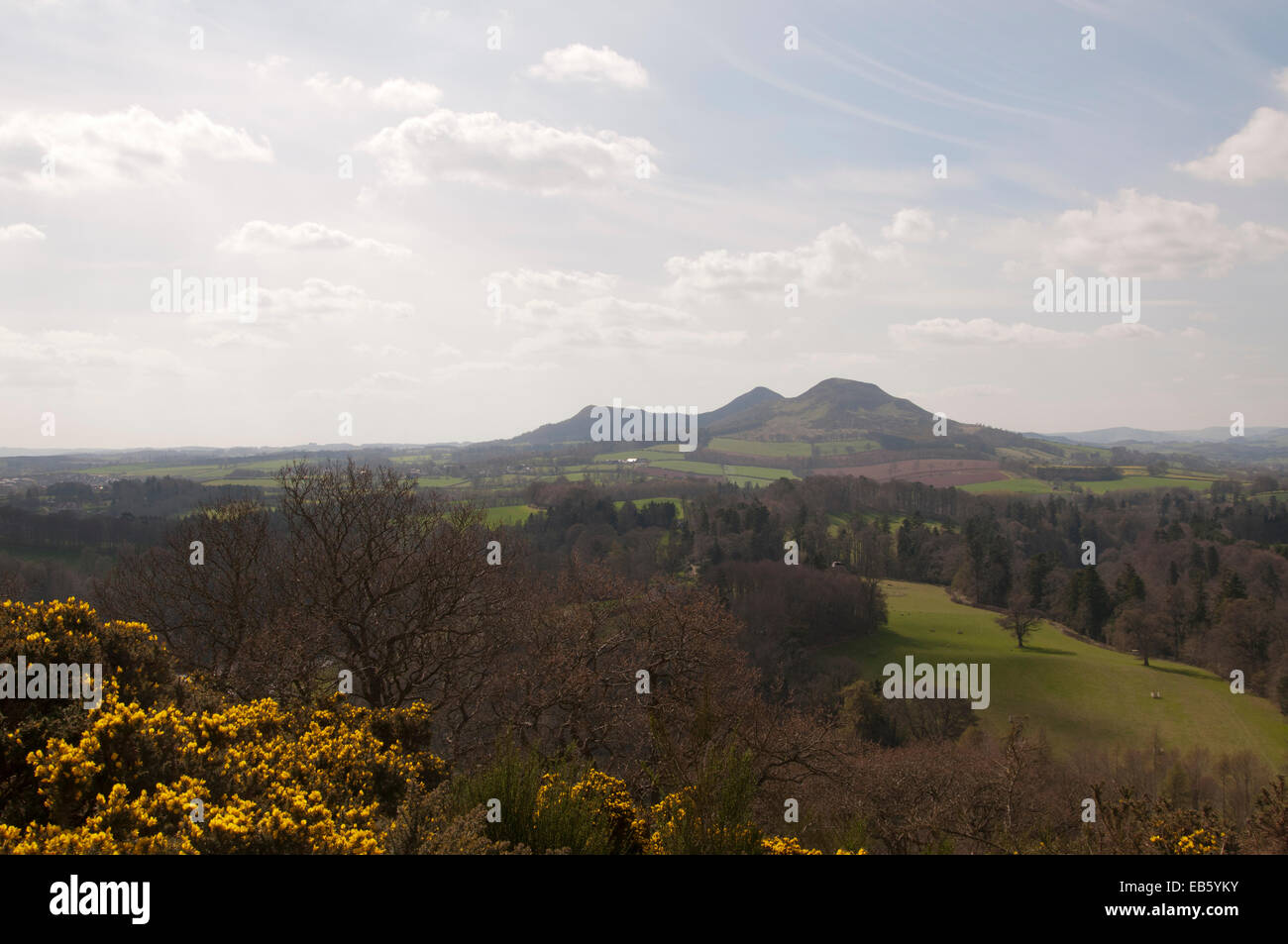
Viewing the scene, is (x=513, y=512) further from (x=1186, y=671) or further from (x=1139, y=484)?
(x=1139, y=484)

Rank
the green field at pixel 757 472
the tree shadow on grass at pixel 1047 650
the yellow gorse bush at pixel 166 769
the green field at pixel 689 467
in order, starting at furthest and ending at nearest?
the green field at pixel 689 467
the green field at pixel 757 472
the tree shadow on grass at pixel 1047 650
the yellow gorse bush at pixel 166 769

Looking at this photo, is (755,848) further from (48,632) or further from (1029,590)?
(1029,590)

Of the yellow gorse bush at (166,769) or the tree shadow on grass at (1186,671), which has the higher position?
the yellow gorse bush at (166,769)

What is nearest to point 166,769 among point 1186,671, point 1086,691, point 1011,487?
point 1086,691

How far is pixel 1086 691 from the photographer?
51.5 metres

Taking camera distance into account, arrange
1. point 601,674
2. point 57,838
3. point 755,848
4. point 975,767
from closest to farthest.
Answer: point 57,838
point 755,848
point 601,674
point 975,767

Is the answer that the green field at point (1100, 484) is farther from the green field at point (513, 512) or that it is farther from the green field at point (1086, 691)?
the green field at point (513, 512)

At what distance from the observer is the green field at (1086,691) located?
4444 centimetres

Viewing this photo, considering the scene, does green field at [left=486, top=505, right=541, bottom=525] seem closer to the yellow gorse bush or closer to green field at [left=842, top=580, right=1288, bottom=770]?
green field at [left=842, top=580, right=1288, bottom=770]

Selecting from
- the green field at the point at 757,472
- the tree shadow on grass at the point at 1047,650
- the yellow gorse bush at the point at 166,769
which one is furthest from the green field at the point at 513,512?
the green field at the point at 757,472

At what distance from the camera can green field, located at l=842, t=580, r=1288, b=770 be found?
44.4 metres

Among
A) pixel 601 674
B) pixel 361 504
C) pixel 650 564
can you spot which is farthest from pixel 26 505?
pixel 601 674
